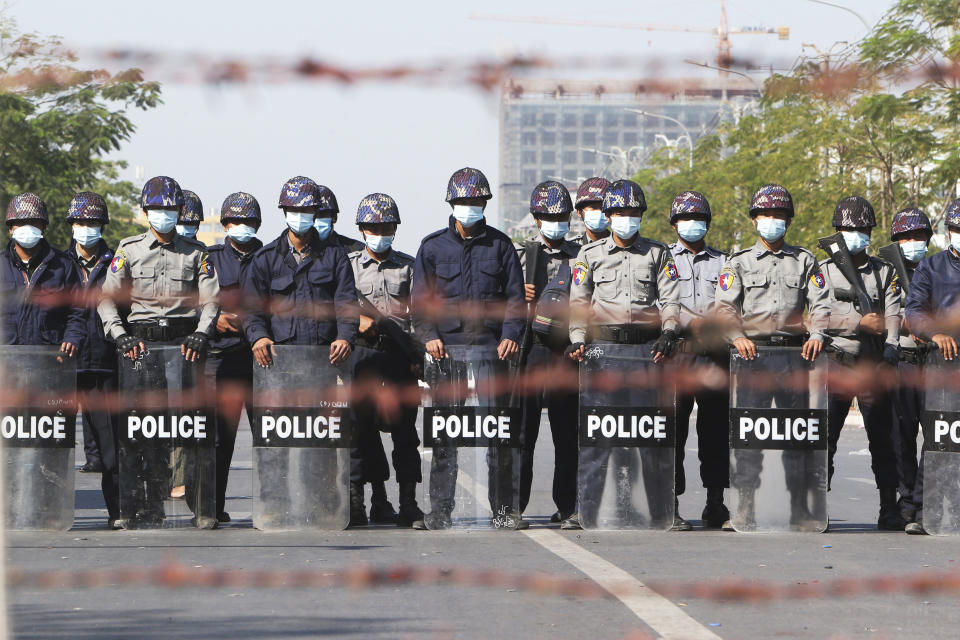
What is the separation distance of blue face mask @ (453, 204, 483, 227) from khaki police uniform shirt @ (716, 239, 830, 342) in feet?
4.91

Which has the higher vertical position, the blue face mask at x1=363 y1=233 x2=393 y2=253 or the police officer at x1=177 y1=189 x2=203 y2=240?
the police officer at x1=177 y1=189 x2=203 y2=240

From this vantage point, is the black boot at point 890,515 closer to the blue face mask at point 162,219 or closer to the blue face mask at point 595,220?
the blue face mask at point 595,220

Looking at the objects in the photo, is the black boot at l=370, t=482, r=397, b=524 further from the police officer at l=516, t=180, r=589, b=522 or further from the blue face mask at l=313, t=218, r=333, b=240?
the blue face mask at l=313, t=218, r=333, b=240

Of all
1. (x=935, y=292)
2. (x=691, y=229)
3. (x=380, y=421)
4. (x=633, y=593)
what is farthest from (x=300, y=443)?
(x=935, y=292)

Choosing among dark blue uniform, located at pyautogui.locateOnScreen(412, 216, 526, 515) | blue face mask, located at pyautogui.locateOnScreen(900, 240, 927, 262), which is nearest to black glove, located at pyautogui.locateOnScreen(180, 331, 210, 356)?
dark blue uniform, located at pyautogui.locateOnScreen(412, 216, 526, 515)

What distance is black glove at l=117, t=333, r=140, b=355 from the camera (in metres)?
9.84

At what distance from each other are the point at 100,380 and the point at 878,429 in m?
4.72

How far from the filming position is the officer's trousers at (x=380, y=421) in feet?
34.5

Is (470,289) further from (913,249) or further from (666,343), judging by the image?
(913,249)

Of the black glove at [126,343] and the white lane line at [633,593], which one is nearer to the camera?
the white lane line at [633,593]

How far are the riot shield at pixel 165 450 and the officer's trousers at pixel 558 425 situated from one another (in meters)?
1.87

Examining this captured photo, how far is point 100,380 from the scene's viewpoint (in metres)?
10.4

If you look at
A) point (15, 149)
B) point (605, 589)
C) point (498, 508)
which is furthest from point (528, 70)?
point (15, 149)

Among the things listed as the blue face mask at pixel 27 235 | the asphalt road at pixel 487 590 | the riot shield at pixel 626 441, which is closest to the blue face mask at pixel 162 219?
the blue face mask at pixel 27 235
